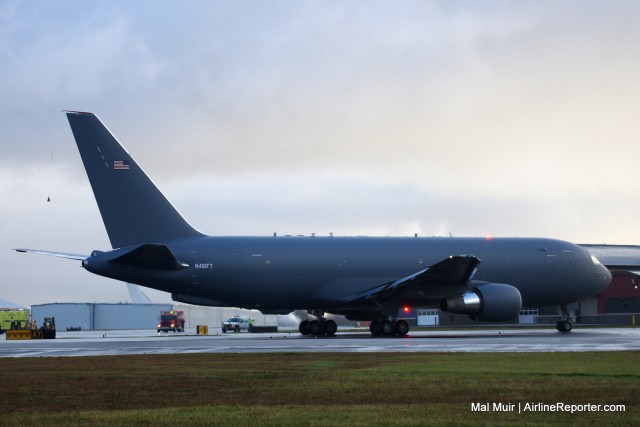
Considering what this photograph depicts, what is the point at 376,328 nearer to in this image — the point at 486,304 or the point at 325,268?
the point at 325,268

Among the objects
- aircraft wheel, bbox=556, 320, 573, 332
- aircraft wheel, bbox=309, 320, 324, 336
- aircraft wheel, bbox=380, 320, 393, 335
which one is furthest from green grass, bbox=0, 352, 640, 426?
aircraft wheel, bbox=556, 320, 573, 332

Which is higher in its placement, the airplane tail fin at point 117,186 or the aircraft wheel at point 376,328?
the airplane tail fin at point 117,186

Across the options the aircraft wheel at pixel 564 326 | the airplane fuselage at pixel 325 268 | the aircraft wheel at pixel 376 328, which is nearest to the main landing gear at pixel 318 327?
the airplane fuselage at pixel 325 268

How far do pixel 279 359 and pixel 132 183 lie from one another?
17.6 meters

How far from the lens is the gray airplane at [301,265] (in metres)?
39.5

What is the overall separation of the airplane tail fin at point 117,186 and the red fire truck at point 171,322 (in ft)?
105

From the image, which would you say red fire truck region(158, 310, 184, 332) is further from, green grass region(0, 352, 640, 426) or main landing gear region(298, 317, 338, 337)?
green grass region(0, 352, 640, 426)

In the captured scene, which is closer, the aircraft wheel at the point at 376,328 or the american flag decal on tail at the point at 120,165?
the american flag decal on tail at the point at 120,165

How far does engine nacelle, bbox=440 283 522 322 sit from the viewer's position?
40438 mm

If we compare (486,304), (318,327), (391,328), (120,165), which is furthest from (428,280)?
(120,165)

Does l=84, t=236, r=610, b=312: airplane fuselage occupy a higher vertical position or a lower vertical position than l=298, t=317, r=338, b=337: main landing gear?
higher

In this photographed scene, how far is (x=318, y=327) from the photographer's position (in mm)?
44906

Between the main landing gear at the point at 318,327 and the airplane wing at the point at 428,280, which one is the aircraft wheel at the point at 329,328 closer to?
the main landing gear at the point at 318,327

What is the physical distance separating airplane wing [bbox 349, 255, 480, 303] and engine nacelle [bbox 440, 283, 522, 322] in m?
0.86
